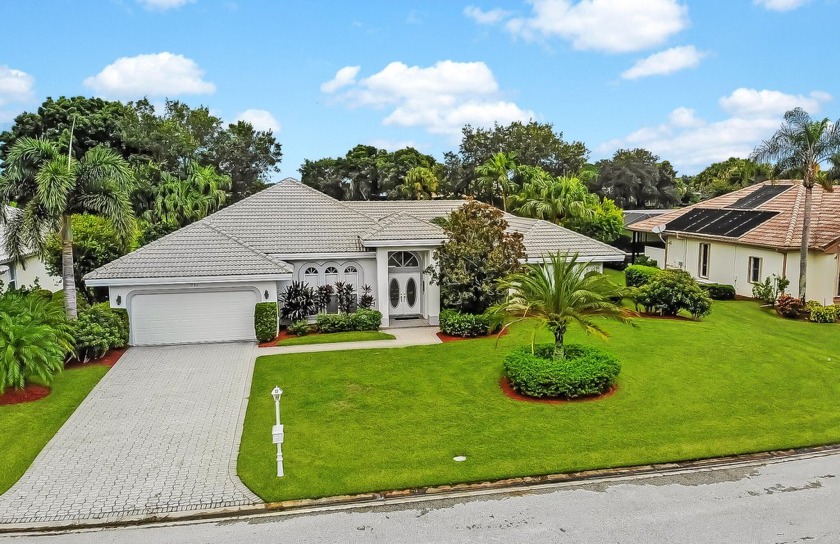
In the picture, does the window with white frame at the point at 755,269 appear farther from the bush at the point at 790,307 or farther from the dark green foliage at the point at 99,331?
the dark green foliage at the point at 99,331

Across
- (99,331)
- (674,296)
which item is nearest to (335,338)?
(99,331)

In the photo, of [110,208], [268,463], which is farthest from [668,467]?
[110,208]

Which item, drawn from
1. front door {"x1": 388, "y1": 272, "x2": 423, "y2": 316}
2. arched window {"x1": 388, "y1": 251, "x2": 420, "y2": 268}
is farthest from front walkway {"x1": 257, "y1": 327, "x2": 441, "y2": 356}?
arched window {"x1": 388, "y1": 251, "x2": 420, "y2": 268}

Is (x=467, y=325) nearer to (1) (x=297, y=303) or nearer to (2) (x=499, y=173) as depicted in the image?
(1) (x=297, y=303)

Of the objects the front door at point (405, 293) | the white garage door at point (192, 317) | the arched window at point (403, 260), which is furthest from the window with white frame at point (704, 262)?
the white garage door at point (192, 317)

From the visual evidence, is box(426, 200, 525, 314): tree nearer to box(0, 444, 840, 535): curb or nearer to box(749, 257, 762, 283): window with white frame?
box(0, 444, 840, 535): curb
